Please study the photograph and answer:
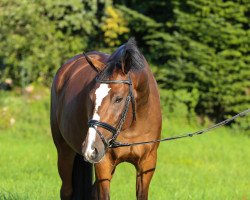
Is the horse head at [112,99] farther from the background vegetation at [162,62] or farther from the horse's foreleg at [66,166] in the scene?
the background vegetation at [162,62]

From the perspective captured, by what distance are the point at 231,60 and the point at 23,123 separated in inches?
182

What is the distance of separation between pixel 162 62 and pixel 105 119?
12204 mm

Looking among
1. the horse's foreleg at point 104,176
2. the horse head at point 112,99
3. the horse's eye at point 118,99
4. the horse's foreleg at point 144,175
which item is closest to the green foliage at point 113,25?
the horse's foreleg at point 144,175

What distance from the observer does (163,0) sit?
17812mm

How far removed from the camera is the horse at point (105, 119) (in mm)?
5621

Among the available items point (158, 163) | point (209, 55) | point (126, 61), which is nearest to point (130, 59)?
point (126, 61)

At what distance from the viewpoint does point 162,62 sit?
17.7 meters

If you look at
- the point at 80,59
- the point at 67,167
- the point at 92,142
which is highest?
the point at 92,142

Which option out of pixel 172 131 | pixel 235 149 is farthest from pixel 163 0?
pixel 235 149

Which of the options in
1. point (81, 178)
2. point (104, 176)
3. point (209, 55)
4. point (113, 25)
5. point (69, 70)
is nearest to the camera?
point (104, 176)

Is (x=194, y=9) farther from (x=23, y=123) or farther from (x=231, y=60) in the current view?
(x=23, y=123)

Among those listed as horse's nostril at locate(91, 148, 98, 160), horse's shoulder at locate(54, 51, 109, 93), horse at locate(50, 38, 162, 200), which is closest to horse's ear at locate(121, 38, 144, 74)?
horse at locate(50, 38, 162, 200)

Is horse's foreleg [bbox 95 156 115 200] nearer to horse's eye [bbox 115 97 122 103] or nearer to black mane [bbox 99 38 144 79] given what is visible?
horse's eye [bbox 115 97 122 103]

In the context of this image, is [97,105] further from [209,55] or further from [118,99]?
[209,55]
